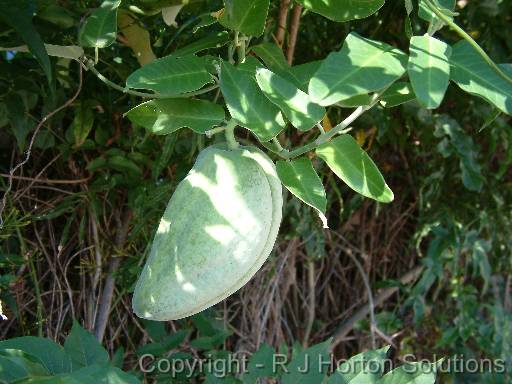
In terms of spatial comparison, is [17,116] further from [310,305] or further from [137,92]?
[310,305]

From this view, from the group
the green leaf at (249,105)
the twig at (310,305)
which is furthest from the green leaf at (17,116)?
the twig at (310,305)

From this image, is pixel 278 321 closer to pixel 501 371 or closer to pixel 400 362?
pixel 400 362

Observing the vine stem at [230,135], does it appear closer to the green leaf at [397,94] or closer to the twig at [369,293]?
the green leaf at [397,94]

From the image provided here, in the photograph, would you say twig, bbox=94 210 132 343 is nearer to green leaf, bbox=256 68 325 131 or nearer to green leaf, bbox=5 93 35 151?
green leaf, bbox=5 93 35 151

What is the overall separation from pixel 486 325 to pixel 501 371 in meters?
0.11

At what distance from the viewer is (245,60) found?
2.46 ft

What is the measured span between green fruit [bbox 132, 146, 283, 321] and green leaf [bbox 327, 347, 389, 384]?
6.6 inches

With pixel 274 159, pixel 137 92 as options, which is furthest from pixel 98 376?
pixel 274 159

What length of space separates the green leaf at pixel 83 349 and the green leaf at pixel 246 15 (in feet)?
1.34

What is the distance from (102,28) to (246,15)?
0.57 feet

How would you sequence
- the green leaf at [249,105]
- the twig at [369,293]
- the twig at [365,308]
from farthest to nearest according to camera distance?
the twig at [365,308] < the twig at [369,293] < the green leaf at [249,105]

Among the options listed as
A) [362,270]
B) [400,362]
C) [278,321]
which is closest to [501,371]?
[400,362]

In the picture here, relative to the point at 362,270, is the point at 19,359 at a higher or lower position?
higher

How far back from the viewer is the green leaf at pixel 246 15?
2.41 feet
